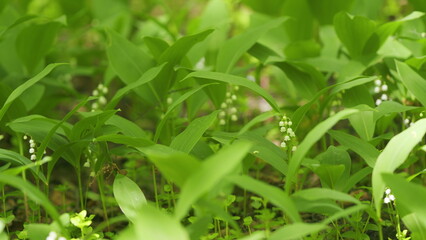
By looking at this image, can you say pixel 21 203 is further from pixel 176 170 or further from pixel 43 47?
pixel 176 170

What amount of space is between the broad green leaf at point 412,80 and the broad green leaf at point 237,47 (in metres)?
0.63

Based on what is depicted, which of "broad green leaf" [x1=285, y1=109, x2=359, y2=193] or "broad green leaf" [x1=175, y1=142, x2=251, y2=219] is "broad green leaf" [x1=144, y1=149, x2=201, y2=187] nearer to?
"broad green leaf" [x1=175, y1=142, x2=251, y2=219]

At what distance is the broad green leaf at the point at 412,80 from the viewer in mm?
2092

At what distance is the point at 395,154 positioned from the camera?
5.55ft

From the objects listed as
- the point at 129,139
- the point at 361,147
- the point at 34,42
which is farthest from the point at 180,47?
the point at 34,42

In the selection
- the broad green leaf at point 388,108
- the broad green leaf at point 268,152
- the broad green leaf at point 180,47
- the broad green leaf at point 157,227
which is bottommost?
the broad green leaf at point 157,227

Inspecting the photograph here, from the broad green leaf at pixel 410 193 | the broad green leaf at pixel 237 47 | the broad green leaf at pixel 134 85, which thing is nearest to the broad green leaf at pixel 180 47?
the broad green leaf at pixel 134 85

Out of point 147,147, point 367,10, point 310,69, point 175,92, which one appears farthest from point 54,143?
point 367,10

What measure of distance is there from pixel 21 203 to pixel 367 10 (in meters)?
1.98

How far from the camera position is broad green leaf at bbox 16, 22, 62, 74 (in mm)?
2777

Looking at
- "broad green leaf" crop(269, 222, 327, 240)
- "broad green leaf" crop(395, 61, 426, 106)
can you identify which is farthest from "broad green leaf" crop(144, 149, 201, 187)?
"broad green leaf" crop(395, 61, 426, 106)

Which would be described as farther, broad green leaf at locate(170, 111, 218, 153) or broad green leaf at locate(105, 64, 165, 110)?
broad green leaf at locate(105, 64, 165, 110)

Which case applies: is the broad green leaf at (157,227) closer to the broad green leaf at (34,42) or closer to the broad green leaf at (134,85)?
the broad green leaf at (134,85)

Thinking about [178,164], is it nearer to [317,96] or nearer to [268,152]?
[268,152]
